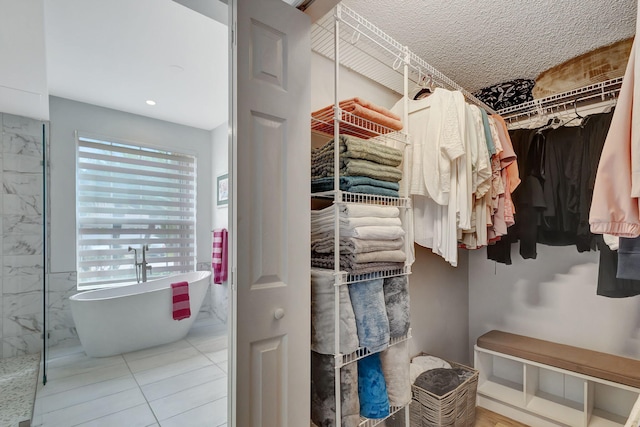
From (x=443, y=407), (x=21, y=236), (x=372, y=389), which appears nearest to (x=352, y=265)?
(x=372, y=389)

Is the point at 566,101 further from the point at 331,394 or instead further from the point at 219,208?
the point at 219,208

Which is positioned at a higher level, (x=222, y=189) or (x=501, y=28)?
(x=501, y=28)

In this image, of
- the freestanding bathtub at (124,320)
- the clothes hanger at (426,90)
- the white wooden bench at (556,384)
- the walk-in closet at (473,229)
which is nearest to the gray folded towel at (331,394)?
the walk-in closet at (473,229)

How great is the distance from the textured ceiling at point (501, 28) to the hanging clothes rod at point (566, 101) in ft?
0.79

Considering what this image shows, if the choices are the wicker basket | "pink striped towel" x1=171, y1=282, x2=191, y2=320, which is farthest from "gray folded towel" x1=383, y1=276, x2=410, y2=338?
"pink striped towel" x1=171, y1=282, x2=191, y2=320

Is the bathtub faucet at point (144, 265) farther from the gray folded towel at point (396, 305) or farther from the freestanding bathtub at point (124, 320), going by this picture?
the gray folded towel at point (396, 305)

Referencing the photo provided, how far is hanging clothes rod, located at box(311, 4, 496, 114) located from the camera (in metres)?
1.47

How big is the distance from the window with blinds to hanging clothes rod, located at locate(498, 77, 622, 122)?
356 centimetres

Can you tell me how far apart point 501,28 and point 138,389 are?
3395mm

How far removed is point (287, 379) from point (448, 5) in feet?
6.19

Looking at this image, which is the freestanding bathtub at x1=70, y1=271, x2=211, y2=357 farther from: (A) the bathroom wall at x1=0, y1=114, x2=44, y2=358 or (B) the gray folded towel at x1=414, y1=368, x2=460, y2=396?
(B) the gray folded towel at x1=414, y1=368, x2=460, y2=396

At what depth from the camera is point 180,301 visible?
10.4 ft

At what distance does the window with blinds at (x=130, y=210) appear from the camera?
3.28 meters

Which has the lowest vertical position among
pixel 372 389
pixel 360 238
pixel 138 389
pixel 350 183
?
pixel 138 389
